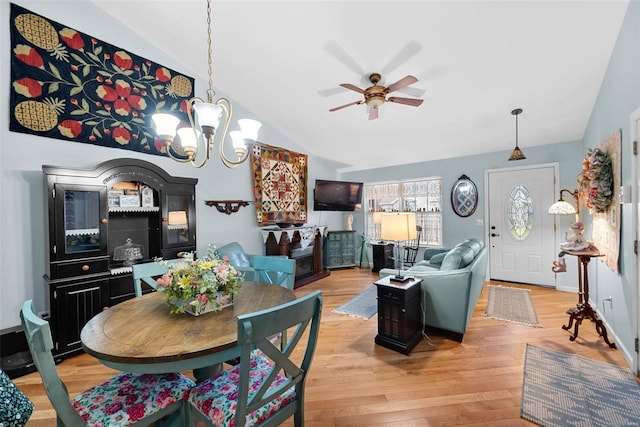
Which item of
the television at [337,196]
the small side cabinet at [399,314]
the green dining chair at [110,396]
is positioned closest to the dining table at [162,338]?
the green dining chair at [110,396]

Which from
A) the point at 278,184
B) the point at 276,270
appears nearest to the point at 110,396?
the point at 276,270

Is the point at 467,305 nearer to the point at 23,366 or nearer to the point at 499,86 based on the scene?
the point at 499,86

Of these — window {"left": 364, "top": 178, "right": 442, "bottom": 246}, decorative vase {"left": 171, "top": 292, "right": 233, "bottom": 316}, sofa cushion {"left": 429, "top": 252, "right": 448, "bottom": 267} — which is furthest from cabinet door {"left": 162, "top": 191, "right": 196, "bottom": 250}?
window {"left": 364, "top": 178, "right": 442, "bottom": 246}

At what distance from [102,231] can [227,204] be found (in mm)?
1630

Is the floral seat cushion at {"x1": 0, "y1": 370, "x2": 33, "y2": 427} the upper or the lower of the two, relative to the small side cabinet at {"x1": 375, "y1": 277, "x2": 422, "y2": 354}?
upper

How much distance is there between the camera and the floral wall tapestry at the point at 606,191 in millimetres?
2531

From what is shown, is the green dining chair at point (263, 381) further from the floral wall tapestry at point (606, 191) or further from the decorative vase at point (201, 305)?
the floral wall tapestry at point (606, 191)

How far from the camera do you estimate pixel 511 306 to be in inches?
143

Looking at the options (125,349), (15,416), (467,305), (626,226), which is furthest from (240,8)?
(626,226)

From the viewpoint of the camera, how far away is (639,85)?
80.9 inches

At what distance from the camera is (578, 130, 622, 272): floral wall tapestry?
2.53m

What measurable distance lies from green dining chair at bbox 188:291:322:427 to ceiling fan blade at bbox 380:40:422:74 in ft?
8.90

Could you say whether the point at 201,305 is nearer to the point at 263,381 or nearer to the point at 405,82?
the point at 263,381

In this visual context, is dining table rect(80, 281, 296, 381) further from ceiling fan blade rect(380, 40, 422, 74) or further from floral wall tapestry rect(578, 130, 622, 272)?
floral wall tapestry rect(578, 130, 622, 272)
